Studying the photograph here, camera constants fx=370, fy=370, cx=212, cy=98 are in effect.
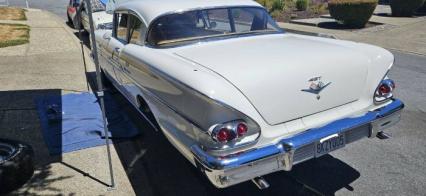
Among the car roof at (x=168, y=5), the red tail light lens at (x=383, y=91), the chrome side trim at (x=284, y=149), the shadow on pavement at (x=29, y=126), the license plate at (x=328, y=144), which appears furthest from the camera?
the car roof at (x=168, y=5)

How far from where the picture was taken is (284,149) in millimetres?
2805

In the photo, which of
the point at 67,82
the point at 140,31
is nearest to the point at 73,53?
the point at 67,82

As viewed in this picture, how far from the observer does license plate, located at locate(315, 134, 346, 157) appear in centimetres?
297

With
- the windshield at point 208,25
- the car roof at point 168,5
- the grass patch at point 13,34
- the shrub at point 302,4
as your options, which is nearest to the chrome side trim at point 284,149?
the windshield at point 208,25

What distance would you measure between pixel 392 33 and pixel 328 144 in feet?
37.5

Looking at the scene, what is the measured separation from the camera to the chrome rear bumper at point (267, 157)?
268cm

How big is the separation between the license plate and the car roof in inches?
82.2

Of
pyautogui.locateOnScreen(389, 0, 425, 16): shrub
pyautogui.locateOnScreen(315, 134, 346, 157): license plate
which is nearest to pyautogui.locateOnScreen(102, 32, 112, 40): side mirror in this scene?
pyautogui.locateOnScreen(315, 134, 346, 157): license plate

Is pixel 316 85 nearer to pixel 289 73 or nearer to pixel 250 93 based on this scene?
pixel 289 73

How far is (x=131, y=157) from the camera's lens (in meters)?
4.16

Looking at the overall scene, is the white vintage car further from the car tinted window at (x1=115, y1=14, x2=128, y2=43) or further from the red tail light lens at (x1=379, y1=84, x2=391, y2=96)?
the car tinted window at (x1=115, y1=14, x2=128, y2=43)

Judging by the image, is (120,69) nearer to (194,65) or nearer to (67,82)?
(194,65)

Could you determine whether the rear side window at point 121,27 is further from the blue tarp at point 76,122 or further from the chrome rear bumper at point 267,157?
the chrome rear bumper at point 267,157

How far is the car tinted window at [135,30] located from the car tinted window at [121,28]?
23 cm
